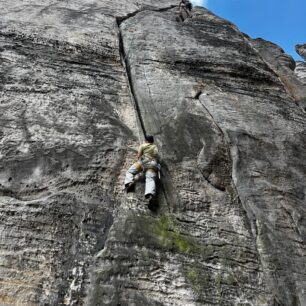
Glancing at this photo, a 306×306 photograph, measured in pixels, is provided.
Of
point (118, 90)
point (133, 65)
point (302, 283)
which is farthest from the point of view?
point (133, 65)

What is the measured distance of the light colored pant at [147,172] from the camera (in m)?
8.22

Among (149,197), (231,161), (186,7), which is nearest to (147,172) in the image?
(149,197)

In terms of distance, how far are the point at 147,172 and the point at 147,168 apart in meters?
0.13

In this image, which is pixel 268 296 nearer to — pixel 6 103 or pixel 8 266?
pixel 8 266

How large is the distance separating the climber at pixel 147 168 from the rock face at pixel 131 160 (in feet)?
0.90

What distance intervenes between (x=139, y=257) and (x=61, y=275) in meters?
1.39

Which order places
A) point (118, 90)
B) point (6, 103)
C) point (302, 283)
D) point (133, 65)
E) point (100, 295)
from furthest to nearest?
point (133, 65)
point (118, 90)
point (6, 103)
point (302, 283)
point (100, 295)

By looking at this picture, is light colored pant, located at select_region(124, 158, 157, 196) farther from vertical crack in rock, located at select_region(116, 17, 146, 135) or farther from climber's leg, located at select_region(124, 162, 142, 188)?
vertical crack in rock, located at select_region(116, 17, 146, 135)

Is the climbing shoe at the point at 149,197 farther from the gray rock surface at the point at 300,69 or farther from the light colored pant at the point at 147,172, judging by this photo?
the gray rock surface at the point at 300,69

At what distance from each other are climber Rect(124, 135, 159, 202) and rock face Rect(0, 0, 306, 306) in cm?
27

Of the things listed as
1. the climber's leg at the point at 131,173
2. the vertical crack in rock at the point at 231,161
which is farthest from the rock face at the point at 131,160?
the climber's leg at the point at 131,173

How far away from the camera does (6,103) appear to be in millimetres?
9906

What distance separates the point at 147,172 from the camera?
8.44m

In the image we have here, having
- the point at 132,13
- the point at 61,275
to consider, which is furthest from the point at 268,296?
the point at 132,13
